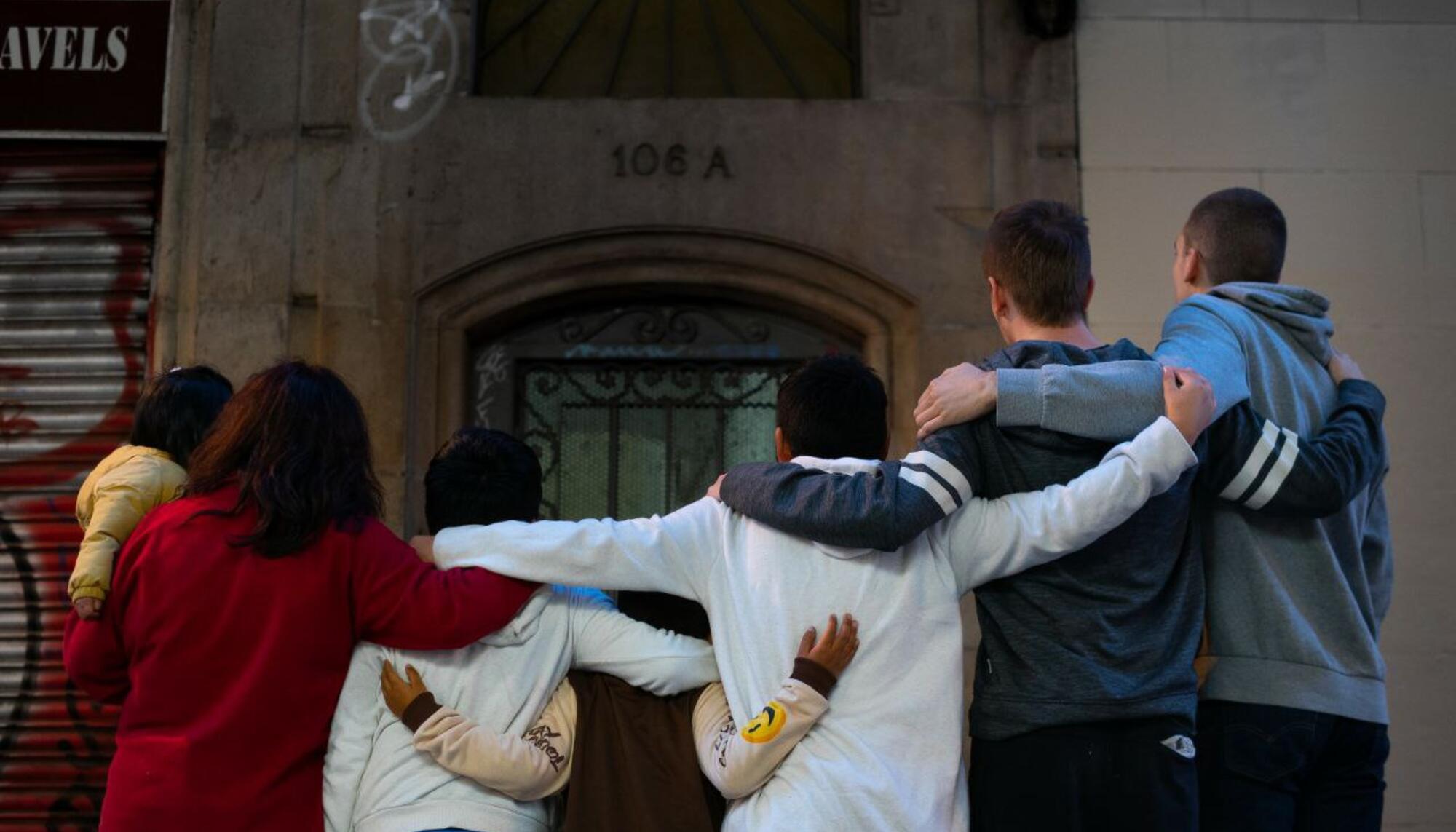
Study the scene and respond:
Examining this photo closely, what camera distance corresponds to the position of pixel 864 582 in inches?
110

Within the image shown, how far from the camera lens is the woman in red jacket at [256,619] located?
2762 millimetres

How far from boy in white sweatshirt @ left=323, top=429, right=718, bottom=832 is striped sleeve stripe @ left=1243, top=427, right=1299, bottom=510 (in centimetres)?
117

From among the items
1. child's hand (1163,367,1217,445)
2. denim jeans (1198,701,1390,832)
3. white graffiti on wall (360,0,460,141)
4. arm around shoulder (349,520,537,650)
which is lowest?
denim jeans (1198,701,1390,832)

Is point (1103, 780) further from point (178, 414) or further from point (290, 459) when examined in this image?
point (178, 414)

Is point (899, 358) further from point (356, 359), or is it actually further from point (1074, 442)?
point (1074, 442)

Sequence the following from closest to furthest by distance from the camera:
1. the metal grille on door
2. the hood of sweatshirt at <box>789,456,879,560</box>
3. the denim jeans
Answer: the hood of sweatshirt at <box>789,456,879,560</box>
the denim jeans
the metal grille on door

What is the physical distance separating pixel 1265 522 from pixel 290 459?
2.03 meters

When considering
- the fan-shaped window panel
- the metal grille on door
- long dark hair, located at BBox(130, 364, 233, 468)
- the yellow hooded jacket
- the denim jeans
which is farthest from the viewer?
the fan-shaped window panel

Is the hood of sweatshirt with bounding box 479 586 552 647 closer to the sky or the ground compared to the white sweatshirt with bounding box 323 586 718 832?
closer to the sky

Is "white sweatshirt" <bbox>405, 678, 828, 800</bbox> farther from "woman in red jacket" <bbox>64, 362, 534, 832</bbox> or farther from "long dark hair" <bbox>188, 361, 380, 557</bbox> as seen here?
"long dark hair" <bbox>188, 361, 380, 557</bbox>

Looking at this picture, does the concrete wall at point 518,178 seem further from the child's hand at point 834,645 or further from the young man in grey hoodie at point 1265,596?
the child's hand at point 834,645

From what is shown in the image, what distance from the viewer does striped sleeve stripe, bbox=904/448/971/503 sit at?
9.00 ft

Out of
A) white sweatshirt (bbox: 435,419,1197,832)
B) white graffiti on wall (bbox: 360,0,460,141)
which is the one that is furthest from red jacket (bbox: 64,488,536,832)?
white graffiti on wall (bbox: 360,0,460,141)

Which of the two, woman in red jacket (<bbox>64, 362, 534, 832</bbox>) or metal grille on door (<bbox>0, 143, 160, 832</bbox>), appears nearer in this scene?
woman in red jacket (<bbox>64, 362, 534, 832</bbox>)
